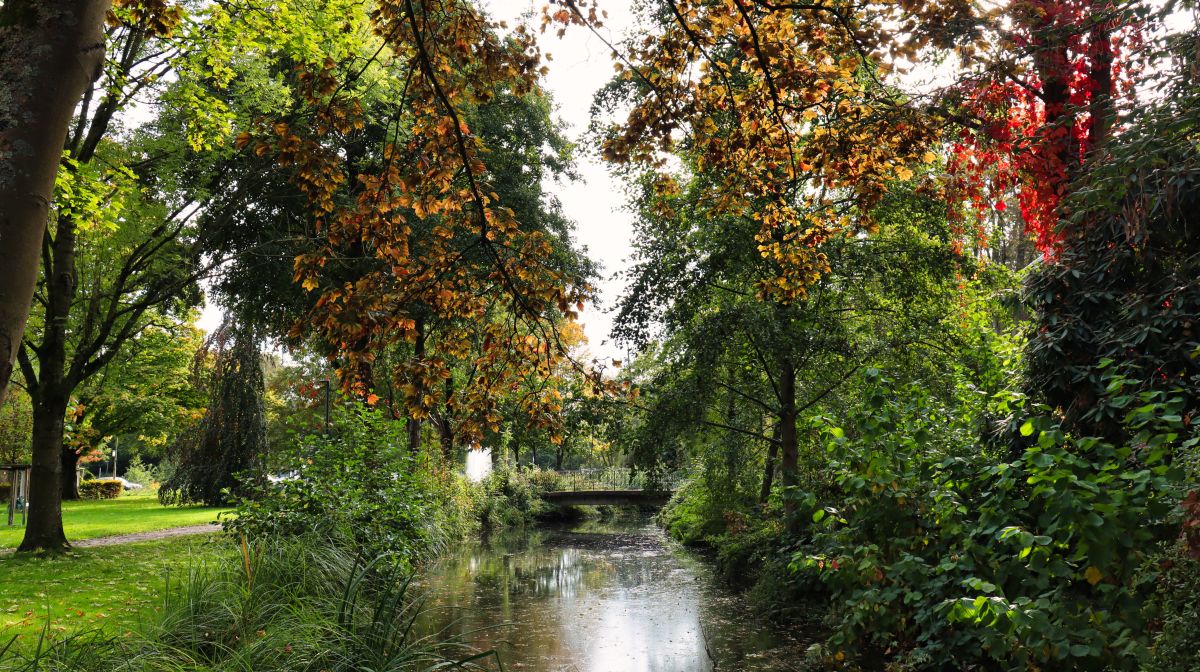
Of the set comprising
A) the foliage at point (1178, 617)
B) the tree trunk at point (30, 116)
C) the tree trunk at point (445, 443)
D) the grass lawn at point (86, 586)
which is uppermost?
the tree trunk at point (30, 116)

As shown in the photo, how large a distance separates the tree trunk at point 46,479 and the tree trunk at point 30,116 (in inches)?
439

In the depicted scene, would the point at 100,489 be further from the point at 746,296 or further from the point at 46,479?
the point at 746,296

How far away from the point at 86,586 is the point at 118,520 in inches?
460

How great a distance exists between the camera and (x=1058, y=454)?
11.5 feet

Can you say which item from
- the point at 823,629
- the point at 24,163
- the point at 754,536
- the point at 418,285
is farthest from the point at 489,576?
the point at 24,163

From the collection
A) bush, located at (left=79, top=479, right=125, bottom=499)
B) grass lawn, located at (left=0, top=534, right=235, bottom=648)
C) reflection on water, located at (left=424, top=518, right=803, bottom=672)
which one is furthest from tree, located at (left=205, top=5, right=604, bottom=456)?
bush, located at (left=79, top=479, right=125, bottom=499)

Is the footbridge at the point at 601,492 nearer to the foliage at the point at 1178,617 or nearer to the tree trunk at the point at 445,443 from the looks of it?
the tree trunk at the point at 445,443

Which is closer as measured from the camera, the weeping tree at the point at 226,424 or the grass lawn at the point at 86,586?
the grass lawn at the point at 86,586

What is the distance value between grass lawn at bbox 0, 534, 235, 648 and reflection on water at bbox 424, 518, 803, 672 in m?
2.59

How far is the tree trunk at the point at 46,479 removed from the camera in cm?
1088

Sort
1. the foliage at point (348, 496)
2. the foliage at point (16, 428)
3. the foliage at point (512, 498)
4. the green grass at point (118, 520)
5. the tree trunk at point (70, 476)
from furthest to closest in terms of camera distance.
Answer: the tree trunk at point (70, 476) → the foliage at point (16, 428) → the foliage at point (512, 498) → the green grass at point (118, 520) → the foliage at point (348, 496)

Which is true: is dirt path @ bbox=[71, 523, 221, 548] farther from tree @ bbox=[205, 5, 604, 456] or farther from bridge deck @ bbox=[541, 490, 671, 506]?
bridge deck @ bbox=[541, 490, 671, 506]

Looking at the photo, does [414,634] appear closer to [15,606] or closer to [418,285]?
[15,606]

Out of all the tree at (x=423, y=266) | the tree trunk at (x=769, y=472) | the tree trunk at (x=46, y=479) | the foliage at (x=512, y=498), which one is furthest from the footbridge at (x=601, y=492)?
the tree at (x=423, y=266)
